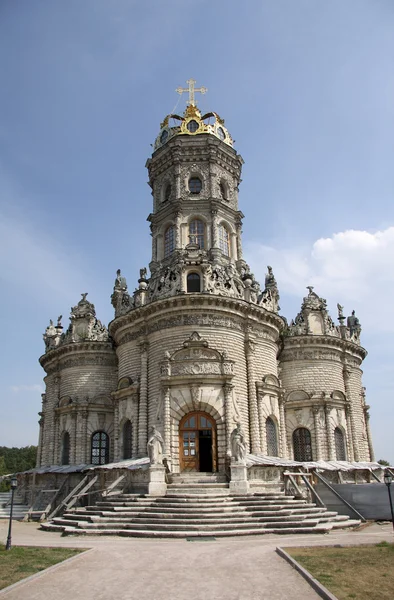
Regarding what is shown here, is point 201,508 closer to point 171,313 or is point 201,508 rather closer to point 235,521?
point 235,521

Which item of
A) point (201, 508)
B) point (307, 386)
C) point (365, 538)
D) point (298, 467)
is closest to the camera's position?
point (365, 538)

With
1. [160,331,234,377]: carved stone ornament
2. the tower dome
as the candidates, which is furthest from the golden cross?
[160,331,234,377]: carved stone ornament

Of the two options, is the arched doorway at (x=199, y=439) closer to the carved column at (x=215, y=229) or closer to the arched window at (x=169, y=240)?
the carved column at (x=215, y=229)

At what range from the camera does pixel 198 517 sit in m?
19.9

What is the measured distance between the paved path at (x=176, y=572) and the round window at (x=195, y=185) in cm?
2660

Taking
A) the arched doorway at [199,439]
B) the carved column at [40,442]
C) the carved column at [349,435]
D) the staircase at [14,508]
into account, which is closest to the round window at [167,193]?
the arched doorway at [199,439]

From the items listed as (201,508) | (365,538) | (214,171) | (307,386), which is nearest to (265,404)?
(307,386)

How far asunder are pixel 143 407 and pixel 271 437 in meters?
8.07

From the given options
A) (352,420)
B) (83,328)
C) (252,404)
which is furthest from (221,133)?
(352,420)

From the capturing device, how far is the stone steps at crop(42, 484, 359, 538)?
19.1 meters

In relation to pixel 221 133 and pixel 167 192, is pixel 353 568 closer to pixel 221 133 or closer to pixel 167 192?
pixel 167 192

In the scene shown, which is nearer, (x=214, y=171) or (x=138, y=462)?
(x=138, y=462)

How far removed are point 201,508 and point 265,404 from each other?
10.7m

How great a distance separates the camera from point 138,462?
1080 inches
